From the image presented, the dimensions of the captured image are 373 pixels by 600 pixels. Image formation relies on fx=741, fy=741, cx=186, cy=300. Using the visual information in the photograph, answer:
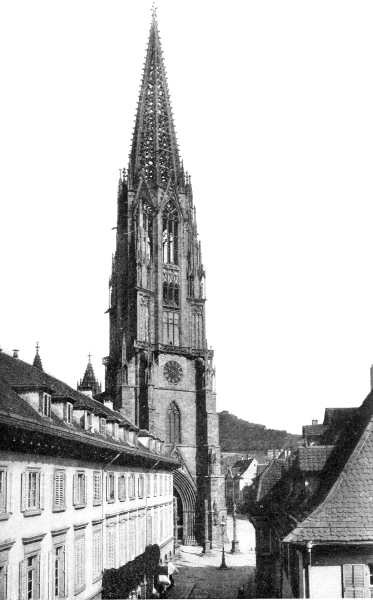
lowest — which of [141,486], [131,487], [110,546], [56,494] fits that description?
[110,546]

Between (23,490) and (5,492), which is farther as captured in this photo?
(23,490)

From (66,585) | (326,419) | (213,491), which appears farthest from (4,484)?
(213,491)

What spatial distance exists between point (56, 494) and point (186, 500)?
5139cm

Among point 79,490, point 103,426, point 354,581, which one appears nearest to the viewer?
point 354,581

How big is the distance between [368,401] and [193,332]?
5667 cm

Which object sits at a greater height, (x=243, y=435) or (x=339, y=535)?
(x=339, y=535)

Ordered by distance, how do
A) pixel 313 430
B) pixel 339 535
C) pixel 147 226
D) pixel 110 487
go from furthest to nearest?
pixel 147 226
pixel 313 430
pixel 110 487
pixel 339 535

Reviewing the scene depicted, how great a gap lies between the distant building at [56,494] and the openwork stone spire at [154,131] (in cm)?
5241

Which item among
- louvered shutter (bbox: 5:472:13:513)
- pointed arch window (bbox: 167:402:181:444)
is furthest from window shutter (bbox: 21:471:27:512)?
pointed arch window (bbox: 167:402:181:444)

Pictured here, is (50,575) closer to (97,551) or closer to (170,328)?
(97,551)

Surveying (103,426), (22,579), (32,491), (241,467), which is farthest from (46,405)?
(241,467)

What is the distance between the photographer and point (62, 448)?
21656mm

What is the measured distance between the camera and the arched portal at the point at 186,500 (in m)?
70.1

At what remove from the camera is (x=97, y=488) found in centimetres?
2688
